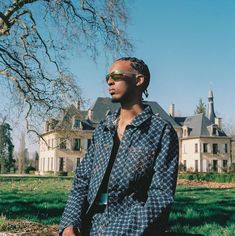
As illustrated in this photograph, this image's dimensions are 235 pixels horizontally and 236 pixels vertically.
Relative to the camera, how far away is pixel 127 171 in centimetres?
200

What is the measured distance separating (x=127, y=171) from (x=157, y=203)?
25 centimetres

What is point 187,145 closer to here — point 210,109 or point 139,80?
point 210,109

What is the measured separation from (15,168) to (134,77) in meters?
71.7

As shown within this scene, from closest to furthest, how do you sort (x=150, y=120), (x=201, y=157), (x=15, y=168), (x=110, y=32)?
(x=150, y=120), (x=110, y=32), (x=201, y=157), (x=15, y=168)

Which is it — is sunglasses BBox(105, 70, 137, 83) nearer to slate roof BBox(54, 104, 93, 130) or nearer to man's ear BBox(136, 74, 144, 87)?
man's ear BBox(136, 74, 144, 87)

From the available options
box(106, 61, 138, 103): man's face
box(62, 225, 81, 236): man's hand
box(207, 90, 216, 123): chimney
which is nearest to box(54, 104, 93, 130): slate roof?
box(106, 61, 138, 103): man's face

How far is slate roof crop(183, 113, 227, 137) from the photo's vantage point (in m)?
58.8

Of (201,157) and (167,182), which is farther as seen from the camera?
(201,157)

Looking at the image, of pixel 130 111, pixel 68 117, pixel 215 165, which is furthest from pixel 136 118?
pixel 215 165

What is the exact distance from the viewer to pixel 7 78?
13109mm

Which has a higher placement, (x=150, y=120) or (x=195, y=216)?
(x=150, y=120)

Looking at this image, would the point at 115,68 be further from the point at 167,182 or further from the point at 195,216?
the point at 195,216

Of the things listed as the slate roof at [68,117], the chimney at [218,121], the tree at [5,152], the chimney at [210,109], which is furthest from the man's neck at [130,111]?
the tree at [5,152]

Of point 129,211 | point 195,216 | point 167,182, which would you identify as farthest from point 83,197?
point 195,216
